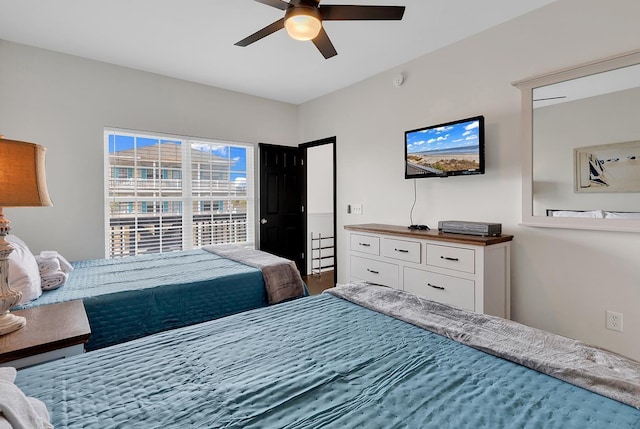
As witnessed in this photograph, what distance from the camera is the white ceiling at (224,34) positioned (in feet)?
8.18

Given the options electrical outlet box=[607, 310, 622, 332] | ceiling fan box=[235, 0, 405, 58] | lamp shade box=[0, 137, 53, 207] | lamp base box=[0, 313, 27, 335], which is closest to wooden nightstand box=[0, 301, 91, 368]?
lamp base box=[0, 313, 27, 335]

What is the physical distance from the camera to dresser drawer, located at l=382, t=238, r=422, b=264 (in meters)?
Result: 2.89

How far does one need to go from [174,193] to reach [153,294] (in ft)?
7.20

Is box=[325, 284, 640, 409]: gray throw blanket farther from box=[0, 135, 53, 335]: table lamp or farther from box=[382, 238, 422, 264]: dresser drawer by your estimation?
box=[0, 135, 53, 335]: table lamp

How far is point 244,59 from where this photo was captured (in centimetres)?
343

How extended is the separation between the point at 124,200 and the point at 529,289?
426 cm

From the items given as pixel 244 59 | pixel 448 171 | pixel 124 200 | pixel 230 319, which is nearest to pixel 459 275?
pixel 448 171

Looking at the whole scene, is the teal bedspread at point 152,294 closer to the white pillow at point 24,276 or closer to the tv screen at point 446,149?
the white pillow at point 24,276

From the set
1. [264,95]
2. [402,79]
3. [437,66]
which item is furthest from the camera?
[264,95]

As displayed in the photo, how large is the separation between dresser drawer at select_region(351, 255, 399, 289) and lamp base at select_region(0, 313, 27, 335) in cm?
266

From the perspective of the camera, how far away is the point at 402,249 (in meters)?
3.01

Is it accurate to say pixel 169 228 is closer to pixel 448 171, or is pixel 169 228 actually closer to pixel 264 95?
pixel 264 95

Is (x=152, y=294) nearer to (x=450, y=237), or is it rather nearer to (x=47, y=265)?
(x=47, y=265)

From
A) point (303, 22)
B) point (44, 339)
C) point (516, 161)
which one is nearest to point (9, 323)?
point (44, 339)
